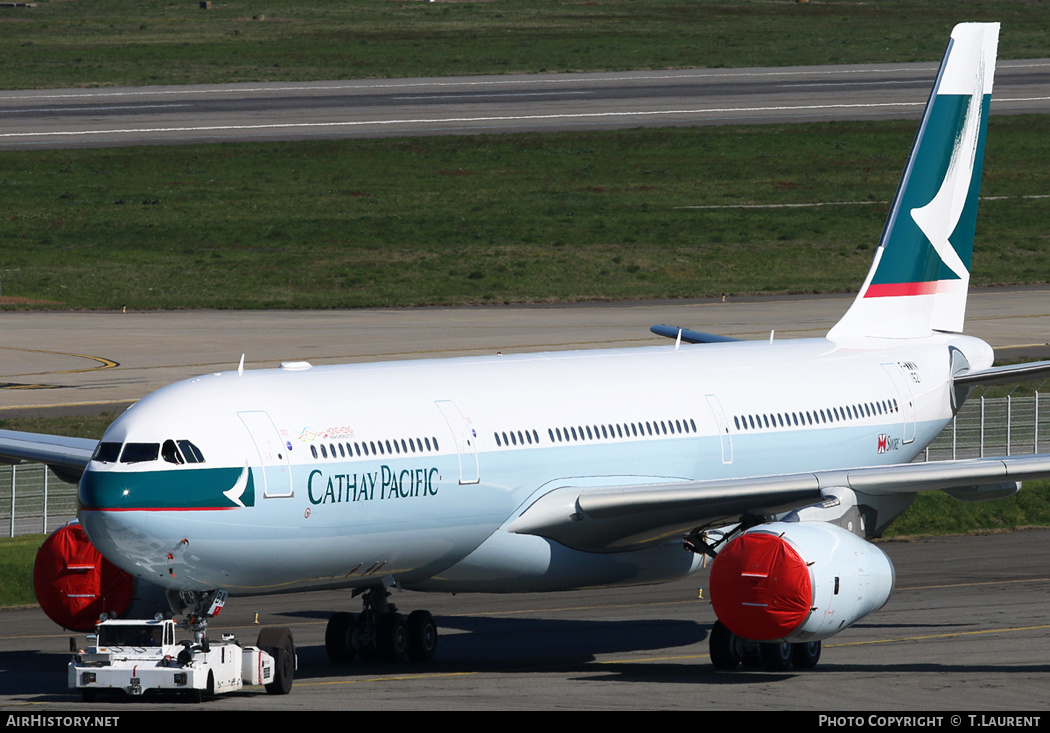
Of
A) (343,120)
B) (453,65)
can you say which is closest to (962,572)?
(343,120)

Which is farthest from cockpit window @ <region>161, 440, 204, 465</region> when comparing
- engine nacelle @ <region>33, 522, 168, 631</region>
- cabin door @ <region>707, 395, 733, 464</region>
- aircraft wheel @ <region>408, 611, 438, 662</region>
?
cabin door @ <region>707, 395, 733, 464</region>

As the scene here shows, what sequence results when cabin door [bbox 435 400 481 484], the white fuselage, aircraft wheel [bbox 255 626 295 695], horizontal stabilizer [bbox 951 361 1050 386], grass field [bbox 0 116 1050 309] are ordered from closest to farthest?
1. the white fuselage
2. aircraft wheel [bbox 255 626 295 695]
3. cabin door [bbox 435 400 481 484]
4. horizontal stabilizer [bbox 951 361 1050 386]
5. grass field [bbox 0 116 1050 309]

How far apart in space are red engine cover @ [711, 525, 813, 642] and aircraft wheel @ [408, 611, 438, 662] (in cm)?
575

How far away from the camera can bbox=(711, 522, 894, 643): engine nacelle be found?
86.4ft

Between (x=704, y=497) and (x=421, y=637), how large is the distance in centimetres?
543

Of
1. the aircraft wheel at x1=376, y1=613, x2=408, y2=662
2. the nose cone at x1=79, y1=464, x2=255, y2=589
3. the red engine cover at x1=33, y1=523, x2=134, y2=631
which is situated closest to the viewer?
the nose cone at x1=79, y1=464, x2=255, y2=589

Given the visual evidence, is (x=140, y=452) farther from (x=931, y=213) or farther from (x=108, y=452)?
(x=931, y=213)

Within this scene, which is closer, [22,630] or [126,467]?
[126,467]

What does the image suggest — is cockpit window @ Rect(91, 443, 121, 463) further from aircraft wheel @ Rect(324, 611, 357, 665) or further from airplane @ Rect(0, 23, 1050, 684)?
aircraft wheel @ Rect(324, 611, 357, 665)

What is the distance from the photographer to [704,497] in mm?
28750

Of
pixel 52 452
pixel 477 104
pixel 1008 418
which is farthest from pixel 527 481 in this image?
pixel 477 104

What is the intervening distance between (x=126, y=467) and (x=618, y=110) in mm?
102298

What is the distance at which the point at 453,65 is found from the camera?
494ft

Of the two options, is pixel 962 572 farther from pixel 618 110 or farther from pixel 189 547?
pixel 618 110
